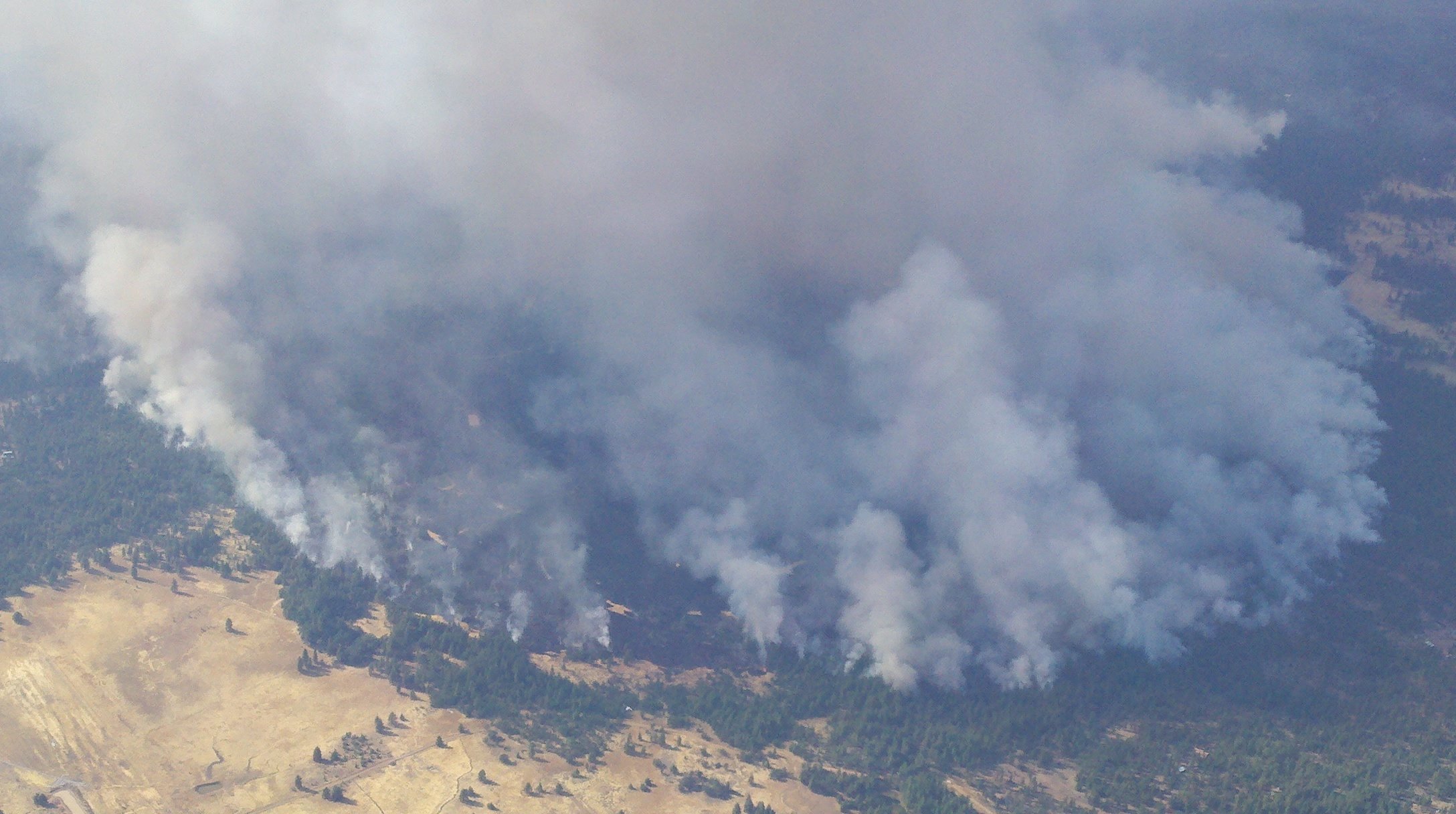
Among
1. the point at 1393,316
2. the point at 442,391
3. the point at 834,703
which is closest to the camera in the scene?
the point at 834,703

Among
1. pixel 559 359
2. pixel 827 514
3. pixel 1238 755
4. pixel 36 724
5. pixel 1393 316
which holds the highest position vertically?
pixel 1393 316

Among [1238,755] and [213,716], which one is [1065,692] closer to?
[1238,755]

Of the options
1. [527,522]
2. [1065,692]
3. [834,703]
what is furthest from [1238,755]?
[527,522]

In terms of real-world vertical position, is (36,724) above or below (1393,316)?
below

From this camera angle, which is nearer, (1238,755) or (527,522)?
(1238,755)

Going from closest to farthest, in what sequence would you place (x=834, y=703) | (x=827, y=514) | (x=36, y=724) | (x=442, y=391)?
(x=36, y=724)
(x=834, y=703)
(x=827, y=514)
(x=442, y=391)

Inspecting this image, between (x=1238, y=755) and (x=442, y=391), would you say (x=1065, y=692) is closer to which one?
(x=1238, y=755)

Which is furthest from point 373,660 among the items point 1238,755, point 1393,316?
point 1393,316
